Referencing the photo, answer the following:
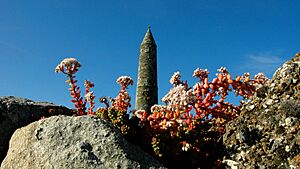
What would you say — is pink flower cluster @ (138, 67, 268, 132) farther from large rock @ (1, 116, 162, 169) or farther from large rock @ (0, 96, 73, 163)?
large rock @ (0, 96, 73, 163)

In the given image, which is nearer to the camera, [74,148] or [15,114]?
[74,148]

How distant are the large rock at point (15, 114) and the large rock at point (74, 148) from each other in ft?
2.81

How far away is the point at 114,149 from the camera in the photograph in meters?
4.06

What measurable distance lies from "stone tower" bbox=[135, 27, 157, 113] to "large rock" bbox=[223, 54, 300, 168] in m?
16.7

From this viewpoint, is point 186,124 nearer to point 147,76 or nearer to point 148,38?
point 147,76

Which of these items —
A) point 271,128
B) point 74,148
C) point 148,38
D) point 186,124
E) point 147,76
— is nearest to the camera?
point 74,148

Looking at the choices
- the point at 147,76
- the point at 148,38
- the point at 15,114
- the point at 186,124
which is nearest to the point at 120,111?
the point at 186,124

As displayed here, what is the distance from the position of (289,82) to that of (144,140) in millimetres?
2039

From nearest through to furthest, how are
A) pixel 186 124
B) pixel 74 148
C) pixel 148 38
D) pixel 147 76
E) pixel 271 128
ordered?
1. pixel 74 148
2. pixel 271 128
3. pixel 186 124
4. pixel 147 76
5. pixel 148 38

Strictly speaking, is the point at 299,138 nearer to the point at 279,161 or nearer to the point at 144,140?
the point at 279,161

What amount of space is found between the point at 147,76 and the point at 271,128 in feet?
60.2

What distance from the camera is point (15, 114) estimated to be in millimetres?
5492

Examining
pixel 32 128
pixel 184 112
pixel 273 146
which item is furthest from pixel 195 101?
pixel 32 128

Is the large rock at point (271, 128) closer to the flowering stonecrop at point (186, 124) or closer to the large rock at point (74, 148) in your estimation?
the flowering stonecrop at point (186, 124)
